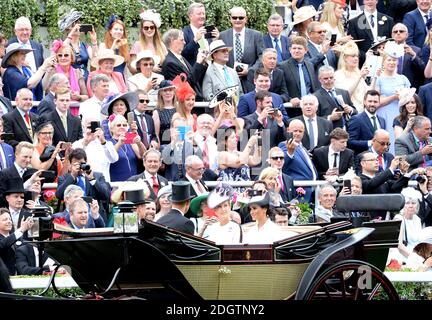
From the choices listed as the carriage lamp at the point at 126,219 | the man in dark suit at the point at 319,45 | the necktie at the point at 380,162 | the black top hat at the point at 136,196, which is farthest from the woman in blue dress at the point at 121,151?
the carriage lamp at the point at 126,219

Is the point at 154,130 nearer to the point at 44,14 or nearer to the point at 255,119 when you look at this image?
the point at 255,119

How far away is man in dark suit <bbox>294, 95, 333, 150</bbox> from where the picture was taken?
892 inches

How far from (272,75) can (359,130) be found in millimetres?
1478

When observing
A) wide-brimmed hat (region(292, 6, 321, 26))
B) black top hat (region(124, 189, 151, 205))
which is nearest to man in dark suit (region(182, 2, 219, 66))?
wide-brimmed hat (region(292, 6, 321, 26))

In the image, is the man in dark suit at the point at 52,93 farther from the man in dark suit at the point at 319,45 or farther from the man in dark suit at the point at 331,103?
the man in dark suit at the point at 319,45

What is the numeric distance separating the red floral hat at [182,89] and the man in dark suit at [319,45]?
2777 mm

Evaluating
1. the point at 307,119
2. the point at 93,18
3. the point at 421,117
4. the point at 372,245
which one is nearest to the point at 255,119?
the point at 307,119

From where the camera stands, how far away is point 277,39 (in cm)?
2484

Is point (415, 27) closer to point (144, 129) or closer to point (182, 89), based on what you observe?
Answer: point (182, 89)

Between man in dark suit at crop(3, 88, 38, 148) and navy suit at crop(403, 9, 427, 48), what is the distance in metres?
7.69

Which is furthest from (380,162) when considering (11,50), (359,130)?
(11,50)

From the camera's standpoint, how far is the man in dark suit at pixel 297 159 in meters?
22.0
